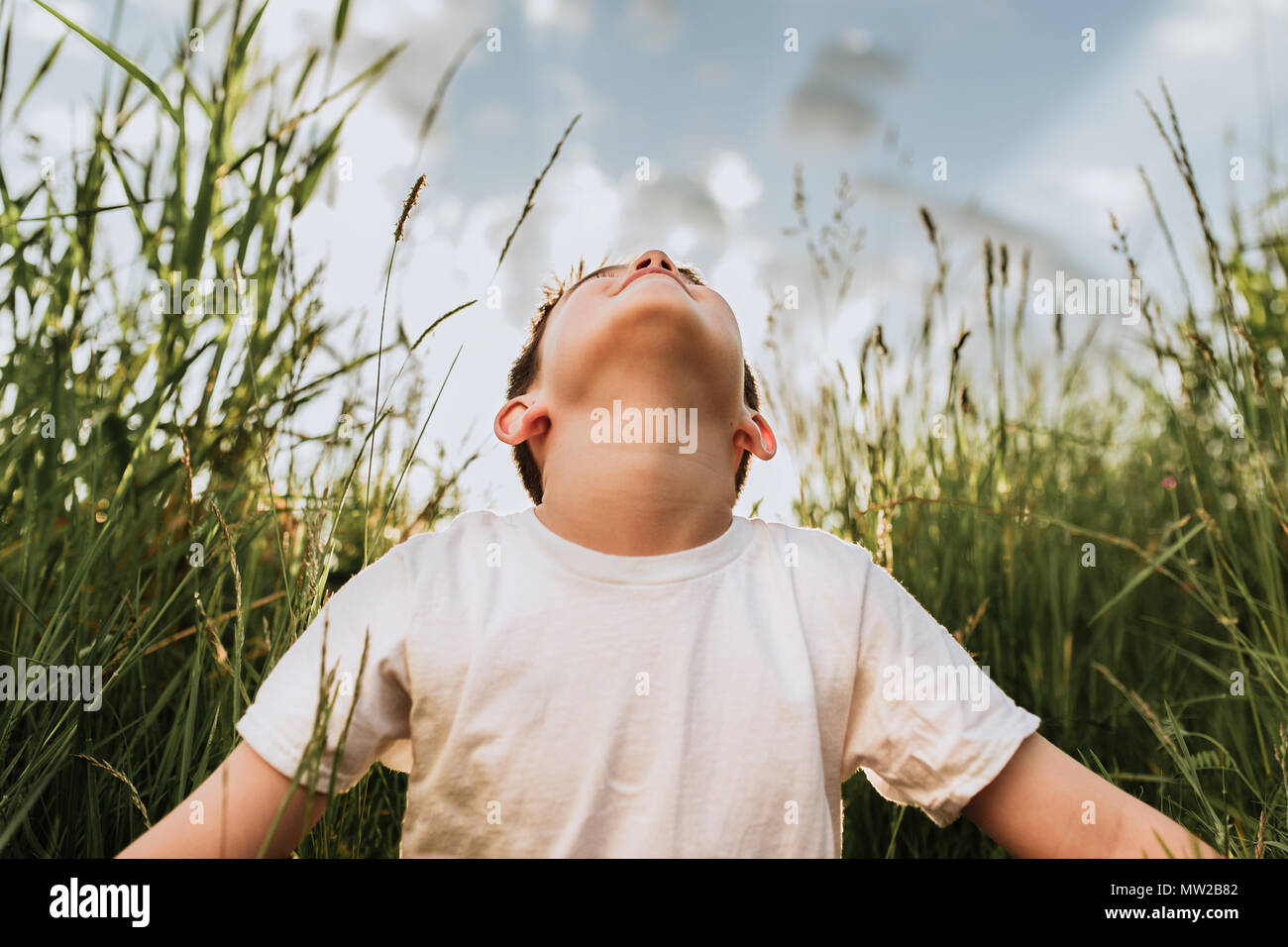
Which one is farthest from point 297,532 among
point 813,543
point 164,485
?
point 813,543

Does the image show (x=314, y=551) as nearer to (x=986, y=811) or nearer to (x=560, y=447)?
(x=560, y=447)

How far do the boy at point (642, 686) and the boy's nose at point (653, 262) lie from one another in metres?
0.08

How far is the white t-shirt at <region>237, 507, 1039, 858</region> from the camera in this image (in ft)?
3.50

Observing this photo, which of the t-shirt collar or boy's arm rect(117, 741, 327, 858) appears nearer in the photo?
boy's arm rect(117, 741, 327, 858)

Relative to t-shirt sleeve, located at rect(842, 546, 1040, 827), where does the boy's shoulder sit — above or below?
above

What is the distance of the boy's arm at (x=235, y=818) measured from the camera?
94 centimetres

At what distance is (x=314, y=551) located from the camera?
1.16 m

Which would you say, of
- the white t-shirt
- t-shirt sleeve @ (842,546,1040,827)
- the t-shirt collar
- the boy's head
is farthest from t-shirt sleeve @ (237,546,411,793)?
t-shirt sleeve @ (842,546,1040,827)

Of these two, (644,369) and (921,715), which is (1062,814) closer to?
(921,715)

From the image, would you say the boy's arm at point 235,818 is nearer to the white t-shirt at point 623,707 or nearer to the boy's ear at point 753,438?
the white t-shirt at point 623,707

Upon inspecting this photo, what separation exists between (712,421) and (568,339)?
243 millimetres

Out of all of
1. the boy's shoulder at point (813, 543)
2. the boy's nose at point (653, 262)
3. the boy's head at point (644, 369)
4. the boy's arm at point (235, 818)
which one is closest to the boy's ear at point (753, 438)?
the boy's head at point (644, 369)

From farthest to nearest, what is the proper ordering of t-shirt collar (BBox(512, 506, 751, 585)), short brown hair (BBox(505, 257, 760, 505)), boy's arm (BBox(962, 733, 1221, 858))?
short brown hair (BBox(505, 257, 760, 505)) < t-shirt collar (BBox(512, 506, 751, 585)) < boy's arm (BBox(962, 733, 1221, 858))

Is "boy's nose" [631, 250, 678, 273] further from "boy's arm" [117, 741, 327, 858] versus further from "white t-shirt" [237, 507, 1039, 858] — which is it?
"boy's arm" [117, 741, 327, 858]
